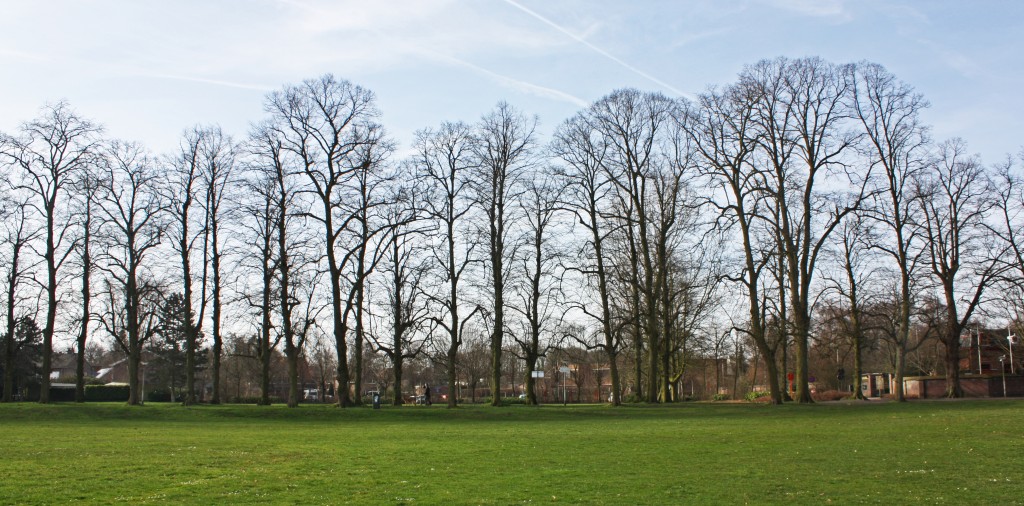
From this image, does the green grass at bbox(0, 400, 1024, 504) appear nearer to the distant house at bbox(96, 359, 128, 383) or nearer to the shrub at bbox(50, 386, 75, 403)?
the shrub at bbox(50, 386, 75, 403)

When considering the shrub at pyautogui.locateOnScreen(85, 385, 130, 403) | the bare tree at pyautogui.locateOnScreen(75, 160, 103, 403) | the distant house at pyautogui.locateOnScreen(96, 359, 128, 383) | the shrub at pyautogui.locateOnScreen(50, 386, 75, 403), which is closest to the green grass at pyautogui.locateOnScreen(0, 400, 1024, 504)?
the bare tree at pyautogui.locateOnScreen(75, 160, 103, 403)

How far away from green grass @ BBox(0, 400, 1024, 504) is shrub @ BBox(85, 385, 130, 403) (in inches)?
2048

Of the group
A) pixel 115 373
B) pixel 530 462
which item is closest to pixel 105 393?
pixel 530 462

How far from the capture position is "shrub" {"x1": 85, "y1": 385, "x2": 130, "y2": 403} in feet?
257

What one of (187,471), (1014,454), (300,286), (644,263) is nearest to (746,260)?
(644,263)

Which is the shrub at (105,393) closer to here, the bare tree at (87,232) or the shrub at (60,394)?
the shrub at (60,394)

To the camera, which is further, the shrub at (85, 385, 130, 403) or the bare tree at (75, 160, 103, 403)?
the shrub at (85, 385, 130, 403)

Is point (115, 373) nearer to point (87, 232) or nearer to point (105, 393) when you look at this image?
point (105, 393)

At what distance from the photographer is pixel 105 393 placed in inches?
3113

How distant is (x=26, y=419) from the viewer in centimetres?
3353

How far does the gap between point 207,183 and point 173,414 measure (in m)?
16.0

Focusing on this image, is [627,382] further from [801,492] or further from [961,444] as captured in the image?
[801,492]

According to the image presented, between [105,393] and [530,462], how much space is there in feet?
240

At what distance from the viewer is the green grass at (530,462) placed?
41.7 feet
